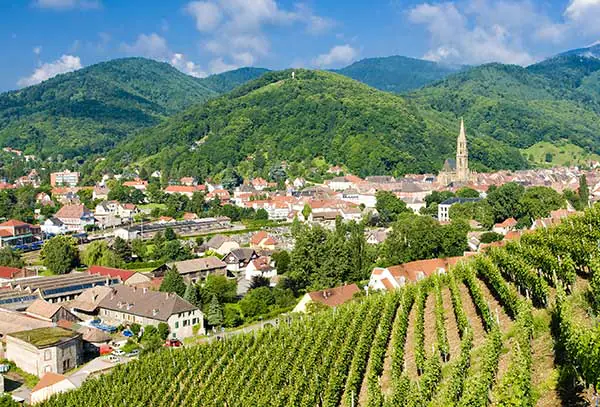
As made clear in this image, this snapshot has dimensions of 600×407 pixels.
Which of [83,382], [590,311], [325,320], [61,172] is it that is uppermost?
[61,172]

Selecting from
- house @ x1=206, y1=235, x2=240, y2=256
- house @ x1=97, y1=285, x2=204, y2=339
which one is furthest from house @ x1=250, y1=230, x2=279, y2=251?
house @ x1=97, y1=285, x2=204, y2=339

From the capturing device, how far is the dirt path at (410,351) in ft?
59.7

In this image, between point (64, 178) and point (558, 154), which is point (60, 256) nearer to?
point (64, 178)

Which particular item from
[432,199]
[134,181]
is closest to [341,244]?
[432,199]

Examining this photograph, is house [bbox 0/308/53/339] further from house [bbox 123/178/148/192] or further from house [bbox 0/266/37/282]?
house [bbox 123/178/148/192]

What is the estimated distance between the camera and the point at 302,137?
5113 inches

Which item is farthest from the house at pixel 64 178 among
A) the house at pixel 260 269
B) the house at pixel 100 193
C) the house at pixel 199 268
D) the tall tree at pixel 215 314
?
the tall tree at pixel 215 314

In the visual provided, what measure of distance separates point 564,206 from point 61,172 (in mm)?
107626

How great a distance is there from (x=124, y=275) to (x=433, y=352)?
112 feet

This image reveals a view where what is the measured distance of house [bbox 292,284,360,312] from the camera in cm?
3350

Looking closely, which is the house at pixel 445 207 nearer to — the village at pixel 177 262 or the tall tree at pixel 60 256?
the village at pixel 177 262

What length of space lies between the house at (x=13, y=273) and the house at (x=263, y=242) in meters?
20.6

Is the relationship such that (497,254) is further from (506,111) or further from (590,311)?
(506,111)

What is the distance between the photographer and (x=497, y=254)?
24.5 m
